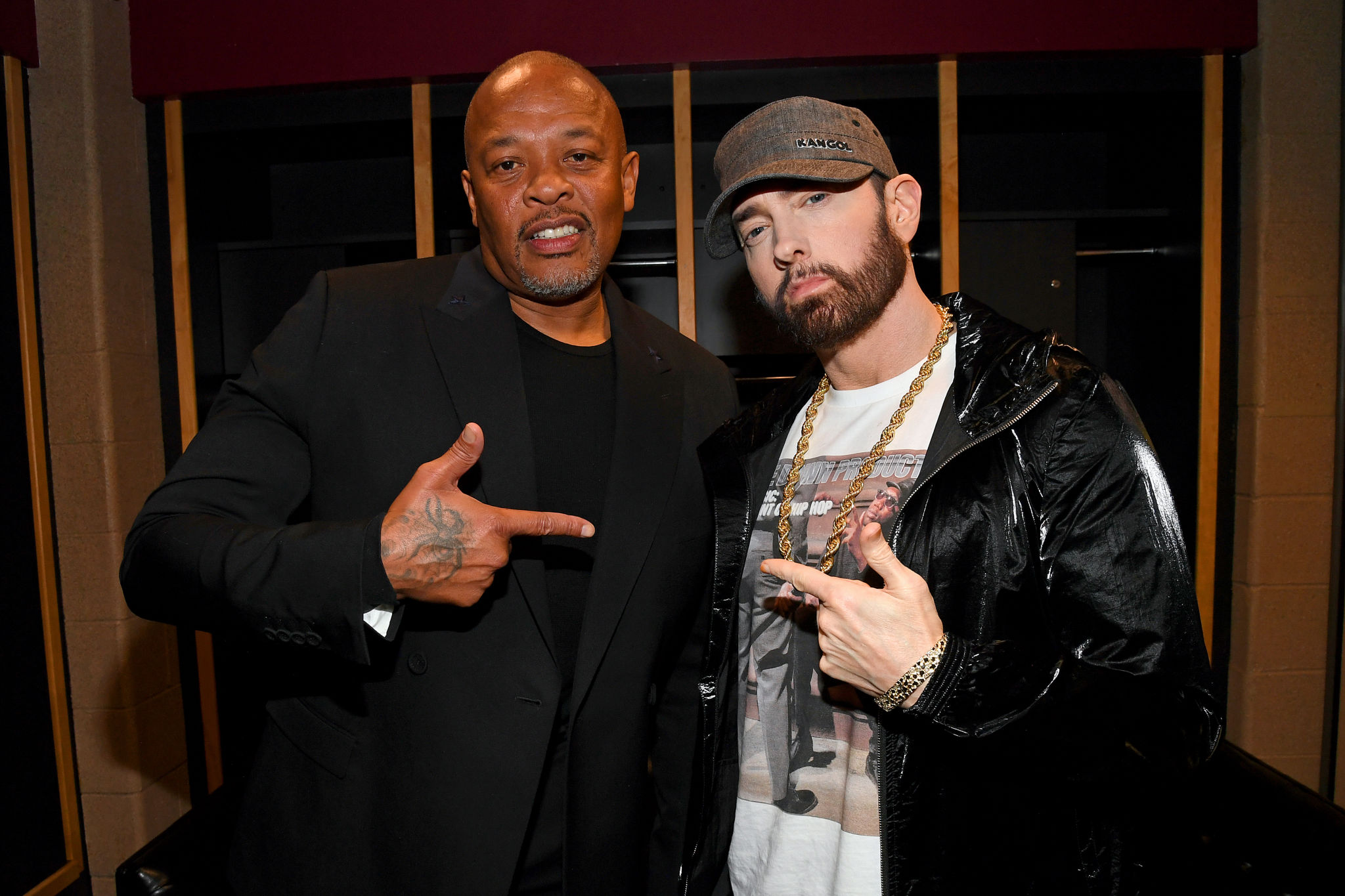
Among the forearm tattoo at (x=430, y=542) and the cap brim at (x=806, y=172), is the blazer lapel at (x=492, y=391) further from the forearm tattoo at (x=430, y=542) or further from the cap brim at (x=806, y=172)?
the cap brim at (x=806, y=172)

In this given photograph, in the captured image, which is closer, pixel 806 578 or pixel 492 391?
pixel 806 578

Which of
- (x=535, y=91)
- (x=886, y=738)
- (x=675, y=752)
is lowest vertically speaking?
(x=675, y=752)

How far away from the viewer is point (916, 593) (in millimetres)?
942

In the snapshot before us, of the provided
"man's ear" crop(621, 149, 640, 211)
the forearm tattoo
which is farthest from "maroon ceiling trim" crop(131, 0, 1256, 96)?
the forearm tattoo

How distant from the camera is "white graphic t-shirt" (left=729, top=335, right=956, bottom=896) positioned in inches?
44.3

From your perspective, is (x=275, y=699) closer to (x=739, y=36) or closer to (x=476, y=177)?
(x=476, y=177)

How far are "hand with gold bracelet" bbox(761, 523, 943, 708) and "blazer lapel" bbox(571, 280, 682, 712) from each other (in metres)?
0.45

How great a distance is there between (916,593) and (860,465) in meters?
0.33

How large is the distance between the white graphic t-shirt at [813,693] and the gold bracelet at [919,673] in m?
0.20

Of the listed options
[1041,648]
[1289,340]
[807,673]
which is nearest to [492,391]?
[807,673]

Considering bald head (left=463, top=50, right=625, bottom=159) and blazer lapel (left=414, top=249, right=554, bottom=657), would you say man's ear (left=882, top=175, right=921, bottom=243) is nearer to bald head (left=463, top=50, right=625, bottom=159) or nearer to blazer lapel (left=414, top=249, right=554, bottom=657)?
bald head (left=463, top=50, right=625, bottom=159)

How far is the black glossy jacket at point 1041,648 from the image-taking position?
36.9 inches

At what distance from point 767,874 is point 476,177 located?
1.35 m

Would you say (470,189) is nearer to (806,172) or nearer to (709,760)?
(806,172)
